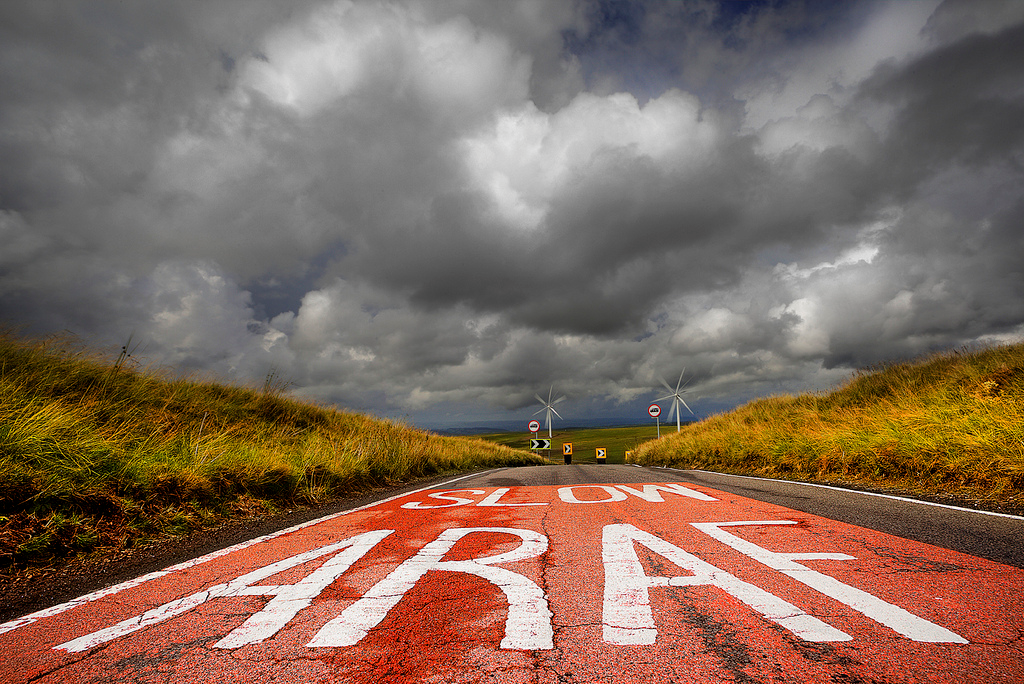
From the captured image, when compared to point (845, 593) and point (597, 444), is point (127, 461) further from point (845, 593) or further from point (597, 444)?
point (597, 444)

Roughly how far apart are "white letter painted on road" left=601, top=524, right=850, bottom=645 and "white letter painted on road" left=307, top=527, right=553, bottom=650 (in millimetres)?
318

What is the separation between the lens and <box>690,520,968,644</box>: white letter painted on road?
1840 mm

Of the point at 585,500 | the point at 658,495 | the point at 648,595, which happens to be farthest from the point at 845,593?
the point at 658,495

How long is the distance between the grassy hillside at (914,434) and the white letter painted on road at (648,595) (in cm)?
467

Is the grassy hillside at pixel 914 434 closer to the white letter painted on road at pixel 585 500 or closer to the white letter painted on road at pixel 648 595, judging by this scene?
the white letter painted on road at pixel 585 500

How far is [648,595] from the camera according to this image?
2293 millimetres

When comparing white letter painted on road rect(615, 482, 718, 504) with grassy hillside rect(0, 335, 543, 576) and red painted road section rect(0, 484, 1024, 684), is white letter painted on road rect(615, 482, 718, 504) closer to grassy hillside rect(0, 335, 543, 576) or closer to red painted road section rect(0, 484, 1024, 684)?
red painted road section rect(0, 484, 1024, 684)

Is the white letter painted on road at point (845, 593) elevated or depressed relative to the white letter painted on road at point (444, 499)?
elevated

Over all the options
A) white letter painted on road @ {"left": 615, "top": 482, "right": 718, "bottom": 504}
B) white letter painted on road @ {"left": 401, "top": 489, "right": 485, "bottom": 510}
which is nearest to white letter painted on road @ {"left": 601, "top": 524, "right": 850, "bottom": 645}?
white letter painted on road @ {"left": 615, "top": 482, "right": 718, "bottom": 504}

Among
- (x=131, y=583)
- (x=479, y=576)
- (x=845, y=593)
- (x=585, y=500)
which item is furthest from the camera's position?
(x=585, y=500)

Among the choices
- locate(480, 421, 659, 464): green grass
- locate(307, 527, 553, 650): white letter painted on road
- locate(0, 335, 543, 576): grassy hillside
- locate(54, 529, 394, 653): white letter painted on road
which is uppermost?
locate(0, 335, 543, 576): grassy hillside

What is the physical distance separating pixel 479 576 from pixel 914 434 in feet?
28.5

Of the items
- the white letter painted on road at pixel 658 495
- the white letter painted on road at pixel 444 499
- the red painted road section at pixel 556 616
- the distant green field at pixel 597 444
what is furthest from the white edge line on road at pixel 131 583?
the distant green field at pixel 597 444

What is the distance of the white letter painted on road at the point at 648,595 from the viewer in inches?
73.1
